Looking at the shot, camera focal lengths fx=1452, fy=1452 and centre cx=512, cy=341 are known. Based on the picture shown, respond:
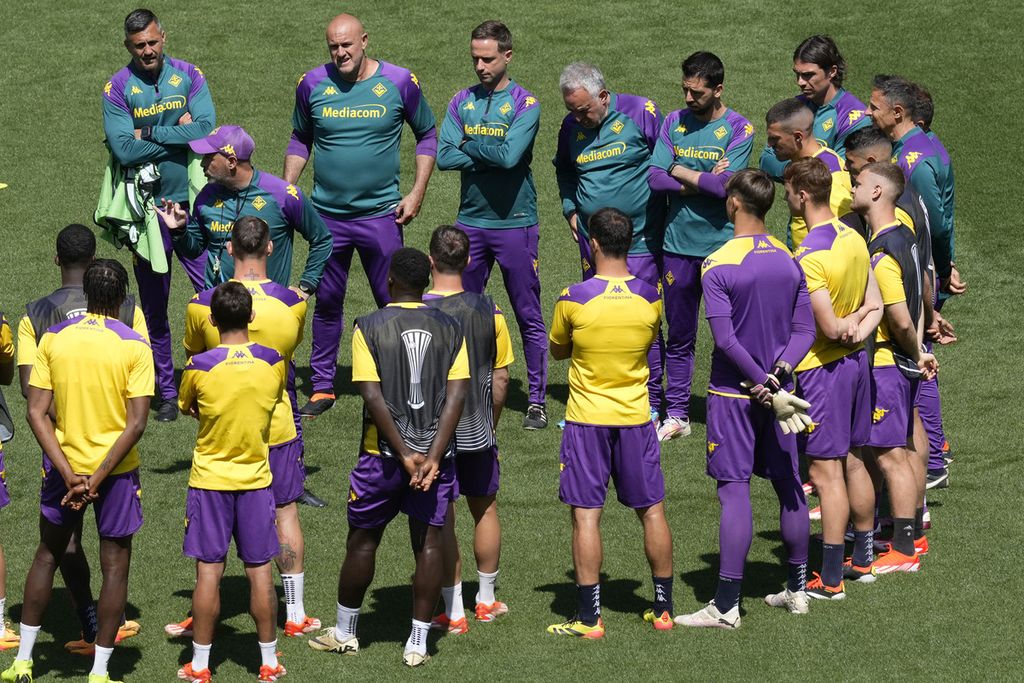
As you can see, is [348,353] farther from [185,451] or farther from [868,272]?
[868,272]

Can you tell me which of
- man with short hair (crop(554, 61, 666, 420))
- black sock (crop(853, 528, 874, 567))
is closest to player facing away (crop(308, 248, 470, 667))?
black sock (crop(853, 528, 874, 567))

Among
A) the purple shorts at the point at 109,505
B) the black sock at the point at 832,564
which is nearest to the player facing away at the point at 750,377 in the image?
the black sock at the point at 832,564

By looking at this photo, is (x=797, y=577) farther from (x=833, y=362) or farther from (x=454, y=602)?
(x=454, y=602)

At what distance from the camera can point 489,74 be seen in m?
9.74

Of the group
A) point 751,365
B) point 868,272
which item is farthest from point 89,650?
point 868,272

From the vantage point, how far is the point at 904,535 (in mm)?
7699

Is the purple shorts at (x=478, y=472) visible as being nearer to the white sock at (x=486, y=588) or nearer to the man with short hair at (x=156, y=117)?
the white sock at (x=486, y=588)

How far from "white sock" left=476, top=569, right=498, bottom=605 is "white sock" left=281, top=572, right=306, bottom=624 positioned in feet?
2.90

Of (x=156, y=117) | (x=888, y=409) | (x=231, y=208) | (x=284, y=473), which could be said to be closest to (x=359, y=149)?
(x=156, y=117)

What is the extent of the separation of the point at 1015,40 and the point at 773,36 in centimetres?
A: 262

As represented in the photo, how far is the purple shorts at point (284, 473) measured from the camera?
23.4 ft

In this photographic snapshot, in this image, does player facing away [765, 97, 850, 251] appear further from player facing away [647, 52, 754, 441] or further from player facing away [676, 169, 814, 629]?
player facing away [647, 52, 754, 441]

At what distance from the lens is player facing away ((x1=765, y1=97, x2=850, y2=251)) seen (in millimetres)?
7926

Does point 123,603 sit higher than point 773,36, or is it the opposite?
point 773,36
